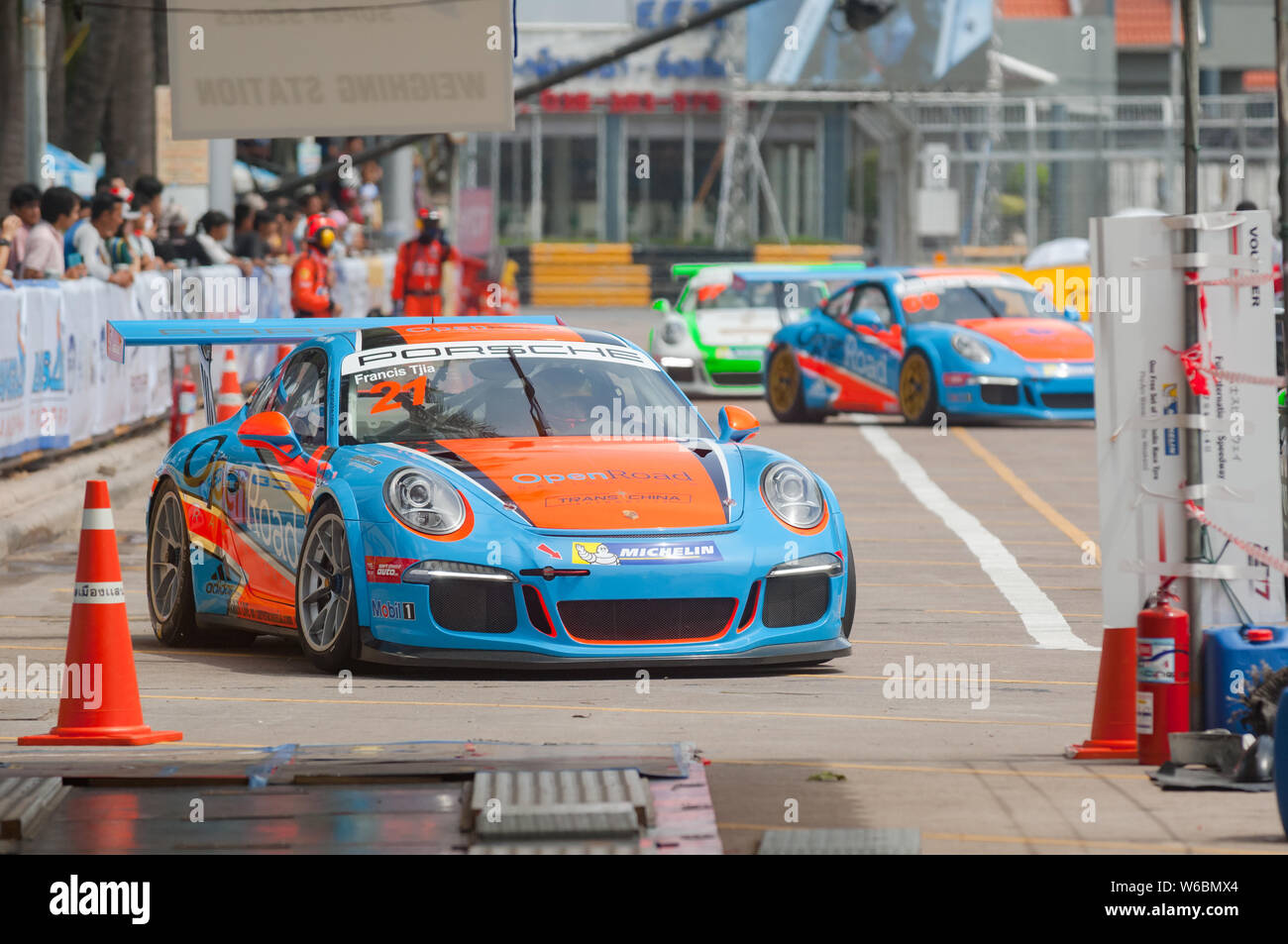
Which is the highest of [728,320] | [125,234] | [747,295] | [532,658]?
[125,234]

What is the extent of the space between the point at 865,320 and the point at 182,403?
6.57 metres

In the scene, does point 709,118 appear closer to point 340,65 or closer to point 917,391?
point 917,391

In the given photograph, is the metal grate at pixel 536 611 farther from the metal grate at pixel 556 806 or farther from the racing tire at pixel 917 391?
the racing tire at pixel 917 391

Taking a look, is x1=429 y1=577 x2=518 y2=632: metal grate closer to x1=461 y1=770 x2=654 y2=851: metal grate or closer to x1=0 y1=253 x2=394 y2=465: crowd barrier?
x1=461 y1=770 x2=654 y2=851: metal grate

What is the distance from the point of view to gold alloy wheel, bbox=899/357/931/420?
825 inches

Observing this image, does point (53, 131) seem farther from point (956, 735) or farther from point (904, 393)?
point (956, 735)

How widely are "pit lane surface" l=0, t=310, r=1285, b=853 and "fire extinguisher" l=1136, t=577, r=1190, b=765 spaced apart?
0.47 ft

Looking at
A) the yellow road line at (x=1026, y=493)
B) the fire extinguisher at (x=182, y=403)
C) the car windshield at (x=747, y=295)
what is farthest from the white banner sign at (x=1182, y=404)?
the car windshield at (x=747, y=295)

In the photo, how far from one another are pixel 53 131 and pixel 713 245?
101 ft

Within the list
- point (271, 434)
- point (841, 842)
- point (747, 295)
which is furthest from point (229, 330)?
point (747, 295)

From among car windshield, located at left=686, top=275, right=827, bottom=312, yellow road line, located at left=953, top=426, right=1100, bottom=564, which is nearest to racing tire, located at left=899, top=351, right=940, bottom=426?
yellow road line, located at left=953, top=426, right=1100, bottom=564

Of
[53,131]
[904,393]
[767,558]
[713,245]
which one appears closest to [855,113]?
[713,245]

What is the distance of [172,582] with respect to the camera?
9.79m
